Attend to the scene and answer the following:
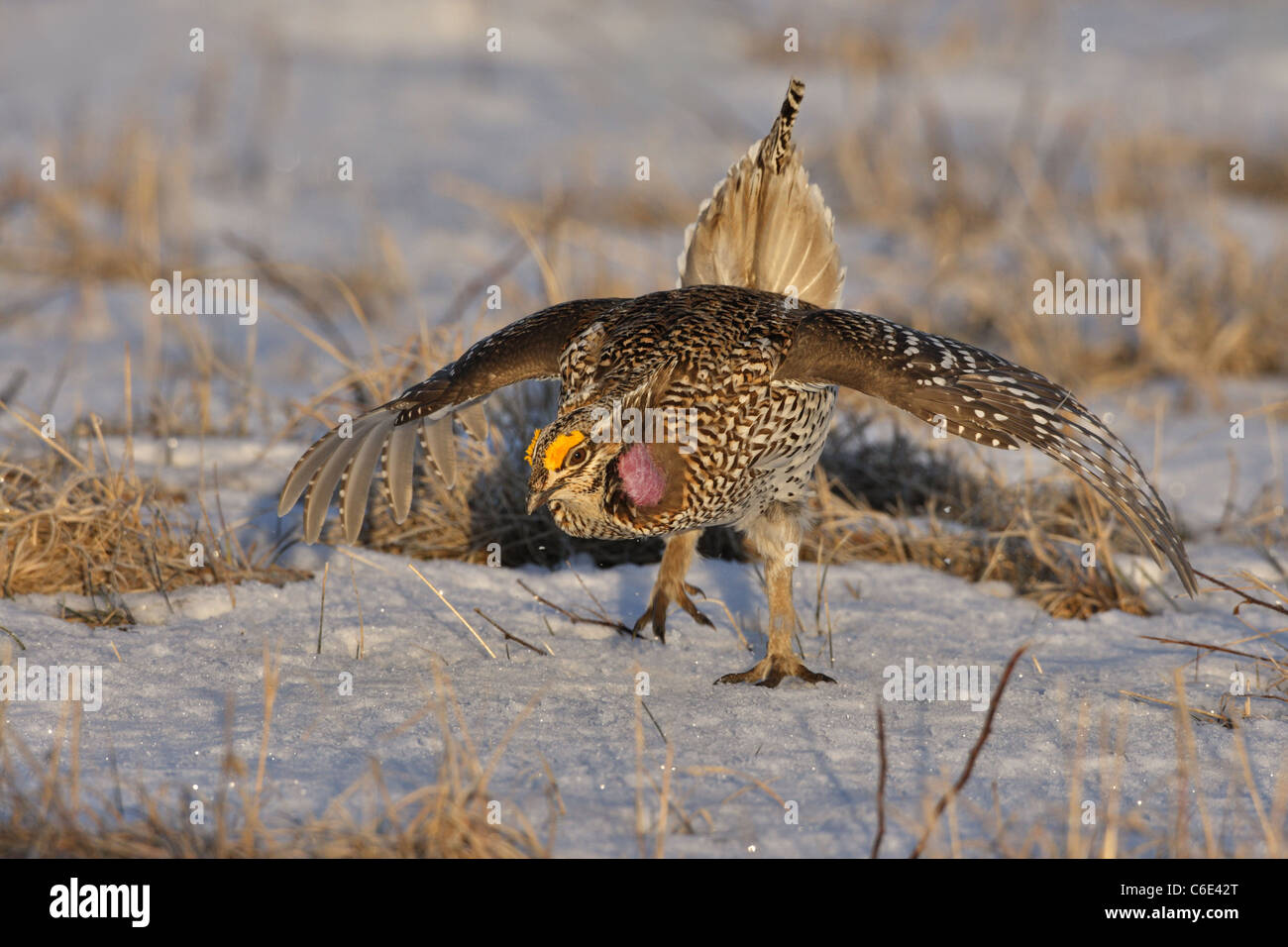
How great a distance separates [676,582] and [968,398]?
1137 millimetres

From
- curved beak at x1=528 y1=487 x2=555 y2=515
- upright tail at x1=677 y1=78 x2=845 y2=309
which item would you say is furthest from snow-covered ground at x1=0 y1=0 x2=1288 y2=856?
upright tail at x1=677 y1=78 x2=845 y2=309

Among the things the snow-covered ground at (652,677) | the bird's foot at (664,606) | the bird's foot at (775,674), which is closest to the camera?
the snow-covered ground at (652,677)

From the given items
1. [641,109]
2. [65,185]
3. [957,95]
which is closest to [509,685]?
[65,185]

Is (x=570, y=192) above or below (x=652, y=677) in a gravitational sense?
above

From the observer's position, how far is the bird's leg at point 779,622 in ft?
12.4

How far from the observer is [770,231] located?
4.57 metres

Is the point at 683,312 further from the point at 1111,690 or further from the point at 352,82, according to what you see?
the point at 352,82

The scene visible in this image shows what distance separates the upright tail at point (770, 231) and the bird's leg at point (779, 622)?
0.98 meters

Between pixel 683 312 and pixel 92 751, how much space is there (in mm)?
1809

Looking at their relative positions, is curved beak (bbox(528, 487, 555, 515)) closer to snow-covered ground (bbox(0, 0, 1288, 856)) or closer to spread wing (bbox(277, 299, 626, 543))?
snow-covered ground (bbox(0, 0, 1288, 856))

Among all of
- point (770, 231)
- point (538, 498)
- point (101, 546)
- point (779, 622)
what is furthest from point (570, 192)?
point (538, 498)

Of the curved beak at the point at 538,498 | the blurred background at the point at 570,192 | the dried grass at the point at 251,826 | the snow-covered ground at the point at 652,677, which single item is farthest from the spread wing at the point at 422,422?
the dried grass at the point at 251,826

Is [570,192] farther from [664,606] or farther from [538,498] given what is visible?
[538,498]

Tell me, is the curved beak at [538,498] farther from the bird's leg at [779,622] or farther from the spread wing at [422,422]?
the bird's leg at [779,622]
